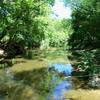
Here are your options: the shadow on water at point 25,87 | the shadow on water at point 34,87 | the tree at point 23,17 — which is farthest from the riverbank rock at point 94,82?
the tree at point 23,17

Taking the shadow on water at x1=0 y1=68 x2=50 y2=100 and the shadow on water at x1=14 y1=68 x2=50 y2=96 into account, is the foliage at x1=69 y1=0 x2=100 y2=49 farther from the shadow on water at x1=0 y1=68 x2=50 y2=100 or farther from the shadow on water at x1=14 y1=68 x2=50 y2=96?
the shadow on water at x1=0 y1=68 x2=50 y2=100

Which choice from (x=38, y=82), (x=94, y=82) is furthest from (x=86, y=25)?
(x=94, y=82)

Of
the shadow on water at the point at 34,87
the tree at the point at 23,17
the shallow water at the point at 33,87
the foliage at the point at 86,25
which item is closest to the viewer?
the shadow on water at the point at 34,87

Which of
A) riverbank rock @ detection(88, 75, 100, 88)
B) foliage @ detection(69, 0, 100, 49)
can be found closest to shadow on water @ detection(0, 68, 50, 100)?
riverbank rock @ detection(88, 75, 100, 88)

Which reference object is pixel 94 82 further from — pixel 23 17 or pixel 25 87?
pixel 23 17

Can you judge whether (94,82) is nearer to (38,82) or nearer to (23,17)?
(38,82)

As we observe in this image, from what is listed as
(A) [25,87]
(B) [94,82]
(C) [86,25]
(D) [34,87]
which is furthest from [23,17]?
(B) [94,82]

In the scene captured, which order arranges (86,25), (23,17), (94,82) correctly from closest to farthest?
(94,82) < (23,17) < (86,25)

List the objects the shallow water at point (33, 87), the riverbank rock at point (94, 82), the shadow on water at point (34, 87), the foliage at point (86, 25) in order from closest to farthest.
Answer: the shadow on water at point (34, 87) → the shallow water at point (33, 87) → the riverbank rock at point (94, 82) → the foliage at point (86, 25)

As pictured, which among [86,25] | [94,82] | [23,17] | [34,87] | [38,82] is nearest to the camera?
[94,82]

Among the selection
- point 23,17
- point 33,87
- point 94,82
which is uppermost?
point 23,17

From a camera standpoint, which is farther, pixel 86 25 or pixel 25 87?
pixel 86 25

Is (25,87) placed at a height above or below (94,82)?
below

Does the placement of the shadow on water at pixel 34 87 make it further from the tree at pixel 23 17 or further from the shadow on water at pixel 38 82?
the tree at pixel 23 17
